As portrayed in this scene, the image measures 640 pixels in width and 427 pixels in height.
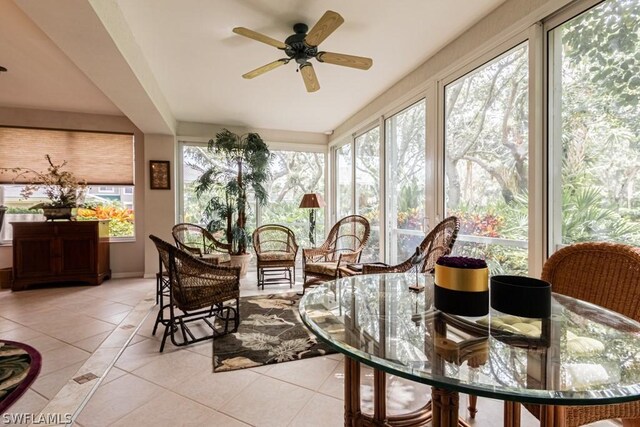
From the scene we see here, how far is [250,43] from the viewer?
107 inches

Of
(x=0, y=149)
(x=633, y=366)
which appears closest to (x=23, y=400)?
(x=633, y=366)

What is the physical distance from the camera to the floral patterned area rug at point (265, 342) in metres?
2.21

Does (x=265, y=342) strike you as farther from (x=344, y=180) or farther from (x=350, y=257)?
(x=344, y=180)

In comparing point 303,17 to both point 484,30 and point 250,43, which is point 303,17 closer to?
point 250,43

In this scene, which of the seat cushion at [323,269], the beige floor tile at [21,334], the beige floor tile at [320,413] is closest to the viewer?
the beige floor tile at [320,413]

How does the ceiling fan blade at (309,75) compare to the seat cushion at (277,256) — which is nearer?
the ceiling fan blade at (309,75)

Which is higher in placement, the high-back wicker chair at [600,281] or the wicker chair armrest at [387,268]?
the high-back wicker chair at [600,281]

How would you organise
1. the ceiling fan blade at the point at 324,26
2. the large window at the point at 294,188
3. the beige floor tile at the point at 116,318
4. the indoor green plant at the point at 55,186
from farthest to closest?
the large window at the point at 294,188
the indoor green plant at the point at 55,186
the beige floor tile at the point at 116,318
the ceiling fan blade at the point at 324,26

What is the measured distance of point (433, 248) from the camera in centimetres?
251

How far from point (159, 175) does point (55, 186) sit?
1421 millimetres

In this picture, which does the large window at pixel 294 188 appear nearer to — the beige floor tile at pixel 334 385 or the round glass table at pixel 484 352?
the beige floor tile at pixel 334 385

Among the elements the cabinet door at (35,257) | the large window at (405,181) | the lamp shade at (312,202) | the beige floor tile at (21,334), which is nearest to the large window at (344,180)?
the lamp shade at (312,202)

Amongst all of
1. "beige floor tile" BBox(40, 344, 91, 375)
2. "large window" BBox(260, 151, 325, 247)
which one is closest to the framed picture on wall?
"large window" BBox(260, 151, 325, 247)

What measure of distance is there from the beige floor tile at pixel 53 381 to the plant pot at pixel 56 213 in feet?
10.1
